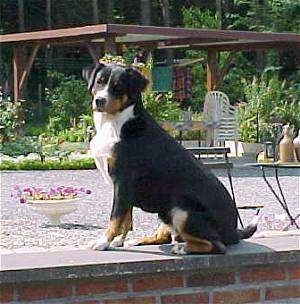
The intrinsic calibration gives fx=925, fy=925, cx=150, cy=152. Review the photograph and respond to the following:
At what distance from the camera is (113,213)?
326 cm

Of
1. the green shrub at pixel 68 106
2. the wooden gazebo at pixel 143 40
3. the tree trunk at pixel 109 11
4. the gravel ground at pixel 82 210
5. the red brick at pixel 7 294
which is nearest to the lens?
the red brick at pixel 7 294

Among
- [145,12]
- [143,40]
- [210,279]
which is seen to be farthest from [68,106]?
[210,279]

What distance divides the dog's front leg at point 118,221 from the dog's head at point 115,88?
29cm

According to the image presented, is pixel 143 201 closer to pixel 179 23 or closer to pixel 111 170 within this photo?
pixel 111 170

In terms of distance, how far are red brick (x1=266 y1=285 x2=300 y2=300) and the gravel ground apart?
282 cm

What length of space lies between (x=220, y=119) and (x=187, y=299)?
50.7 feet

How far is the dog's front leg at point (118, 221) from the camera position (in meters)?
3.23

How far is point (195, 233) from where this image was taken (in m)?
3.28

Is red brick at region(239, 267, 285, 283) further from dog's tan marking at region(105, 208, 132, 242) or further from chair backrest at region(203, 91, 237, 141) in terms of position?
chair backrest at region(203, 91, 237, 141)

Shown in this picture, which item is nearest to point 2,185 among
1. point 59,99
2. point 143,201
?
point 143,201

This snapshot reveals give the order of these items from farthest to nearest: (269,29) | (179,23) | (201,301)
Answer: (179,23)
(269,29)
(201,301)

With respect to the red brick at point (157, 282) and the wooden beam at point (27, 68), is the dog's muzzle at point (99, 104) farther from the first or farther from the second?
the wooden beam at point (27, 68)

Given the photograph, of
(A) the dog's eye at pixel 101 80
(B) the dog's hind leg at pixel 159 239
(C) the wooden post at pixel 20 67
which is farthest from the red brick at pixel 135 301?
(C) the wooden post at pixel 20 67

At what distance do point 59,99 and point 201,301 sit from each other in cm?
2197
